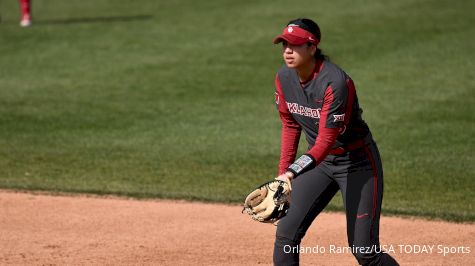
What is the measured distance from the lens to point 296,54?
5922 millimetres

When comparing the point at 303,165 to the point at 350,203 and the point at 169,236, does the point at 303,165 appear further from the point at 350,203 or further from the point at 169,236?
the point at 169,236

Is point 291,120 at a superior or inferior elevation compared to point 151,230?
superior

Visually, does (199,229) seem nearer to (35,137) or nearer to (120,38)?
(35,137)

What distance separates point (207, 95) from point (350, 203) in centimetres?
880

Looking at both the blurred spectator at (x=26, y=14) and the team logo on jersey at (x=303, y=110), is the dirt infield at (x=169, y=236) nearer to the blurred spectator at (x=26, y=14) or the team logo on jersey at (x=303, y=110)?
the team logo on jersey at (x=303, y=110)

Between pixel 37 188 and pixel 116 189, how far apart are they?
0.98m

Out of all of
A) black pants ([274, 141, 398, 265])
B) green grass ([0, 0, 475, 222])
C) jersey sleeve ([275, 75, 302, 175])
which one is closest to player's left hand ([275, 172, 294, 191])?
black pants ([274, 141, 398, 265])

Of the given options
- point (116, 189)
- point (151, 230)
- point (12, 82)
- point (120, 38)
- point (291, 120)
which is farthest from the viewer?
point (120, 38)

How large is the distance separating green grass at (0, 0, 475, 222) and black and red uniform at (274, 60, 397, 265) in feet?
11.2

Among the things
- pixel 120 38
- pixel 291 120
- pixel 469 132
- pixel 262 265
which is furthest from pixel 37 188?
pixel 120 38

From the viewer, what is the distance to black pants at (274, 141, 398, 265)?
6.03 meters

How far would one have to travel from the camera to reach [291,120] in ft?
20.9

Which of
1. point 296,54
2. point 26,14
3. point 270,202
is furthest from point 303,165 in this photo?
point 26,14

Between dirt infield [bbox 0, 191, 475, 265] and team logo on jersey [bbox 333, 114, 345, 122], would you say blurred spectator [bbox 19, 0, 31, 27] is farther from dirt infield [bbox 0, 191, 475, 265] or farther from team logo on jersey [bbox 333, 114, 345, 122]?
team logo on jersey [bbox 333, 114, 345, 122]
